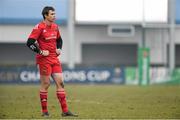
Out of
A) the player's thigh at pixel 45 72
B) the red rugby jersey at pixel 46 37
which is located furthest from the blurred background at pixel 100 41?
the player's thigh at pixel 45 72

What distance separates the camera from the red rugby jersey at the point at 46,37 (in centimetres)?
1454

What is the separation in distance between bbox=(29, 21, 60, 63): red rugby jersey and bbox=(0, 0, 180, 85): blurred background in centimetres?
1949

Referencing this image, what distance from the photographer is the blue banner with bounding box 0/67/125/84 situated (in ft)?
141

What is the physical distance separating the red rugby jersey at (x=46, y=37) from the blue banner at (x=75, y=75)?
1101 inches

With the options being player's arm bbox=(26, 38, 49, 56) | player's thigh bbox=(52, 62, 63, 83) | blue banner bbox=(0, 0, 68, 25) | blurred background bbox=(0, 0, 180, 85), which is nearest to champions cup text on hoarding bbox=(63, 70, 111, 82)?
blurred background bbox=(0, 0, 180, 85)

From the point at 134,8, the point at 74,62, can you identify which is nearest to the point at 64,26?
the point at 74,62

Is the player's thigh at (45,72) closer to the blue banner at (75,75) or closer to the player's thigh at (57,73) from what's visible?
the player's thigh at (57,73)

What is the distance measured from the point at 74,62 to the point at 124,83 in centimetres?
1055

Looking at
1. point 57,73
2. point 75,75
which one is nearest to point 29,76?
point 75,75

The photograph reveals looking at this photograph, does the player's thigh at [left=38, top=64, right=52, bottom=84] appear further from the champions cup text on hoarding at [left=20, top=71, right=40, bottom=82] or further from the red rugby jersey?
the champions cup text on hoarding at [left=20, top=71, right=40, bottom=82]

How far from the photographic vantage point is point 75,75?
144ft

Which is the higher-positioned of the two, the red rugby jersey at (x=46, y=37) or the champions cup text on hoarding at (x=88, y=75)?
the red rugby jersey at (x=46, y=37)

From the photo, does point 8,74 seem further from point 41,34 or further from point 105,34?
point 41,34

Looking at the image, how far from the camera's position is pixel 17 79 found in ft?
141
